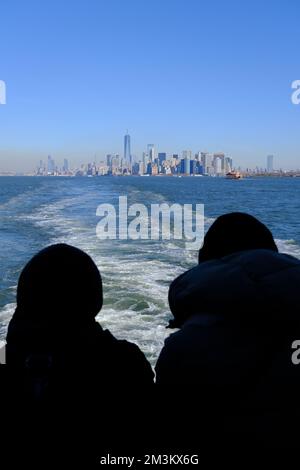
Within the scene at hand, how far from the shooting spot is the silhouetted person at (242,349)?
149cm

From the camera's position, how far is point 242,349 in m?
1.51

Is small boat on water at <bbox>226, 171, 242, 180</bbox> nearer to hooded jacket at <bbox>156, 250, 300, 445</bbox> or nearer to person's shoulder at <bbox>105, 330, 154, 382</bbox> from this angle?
person's shoulder at <bbox>105, 330, 154, 382</bbox>

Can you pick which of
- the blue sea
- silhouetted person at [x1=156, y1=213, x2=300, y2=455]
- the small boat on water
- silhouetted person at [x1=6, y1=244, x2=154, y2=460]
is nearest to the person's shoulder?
silhouetted person at [x1=6, y1=244, x2=154, y2=460]

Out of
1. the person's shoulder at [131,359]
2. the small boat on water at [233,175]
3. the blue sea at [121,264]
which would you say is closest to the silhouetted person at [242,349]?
the person's shoulder at [131,359]

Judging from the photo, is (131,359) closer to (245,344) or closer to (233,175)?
(245,344)

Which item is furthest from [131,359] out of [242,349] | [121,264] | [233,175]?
[233,175]

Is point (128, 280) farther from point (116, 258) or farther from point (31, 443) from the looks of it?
point (31, 443)

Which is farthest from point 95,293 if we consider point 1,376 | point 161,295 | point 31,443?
point 161,295

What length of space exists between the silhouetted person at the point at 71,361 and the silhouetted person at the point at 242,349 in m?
0.17

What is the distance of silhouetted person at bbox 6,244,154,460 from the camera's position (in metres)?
1.58

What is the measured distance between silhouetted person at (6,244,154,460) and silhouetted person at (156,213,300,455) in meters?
0.17

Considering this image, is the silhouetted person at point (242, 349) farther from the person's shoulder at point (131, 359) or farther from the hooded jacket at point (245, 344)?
the person's shoulder at point (131, 359)

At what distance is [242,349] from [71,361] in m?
0.53
